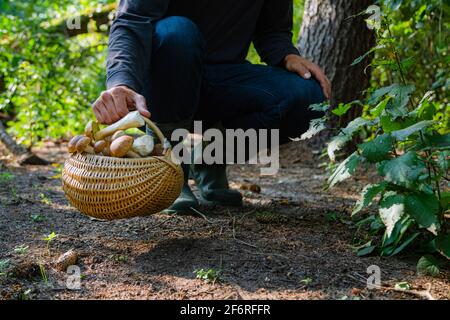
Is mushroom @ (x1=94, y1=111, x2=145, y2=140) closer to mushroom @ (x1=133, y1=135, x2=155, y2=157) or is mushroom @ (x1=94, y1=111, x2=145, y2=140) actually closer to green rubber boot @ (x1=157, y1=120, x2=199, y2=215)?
mushroom @ (x1=133, y1=135, x2=155, y2=157)

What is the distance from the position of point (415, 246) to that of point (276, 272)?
22.0 inches

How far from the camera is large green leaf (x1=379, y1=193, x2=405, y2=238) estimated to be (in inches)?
68.0

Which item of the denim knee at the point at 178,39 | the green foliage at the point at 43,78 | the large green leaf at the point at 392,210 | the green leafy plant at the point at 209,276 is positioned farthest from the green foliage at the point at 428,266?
the green foliage at the point at 43,78

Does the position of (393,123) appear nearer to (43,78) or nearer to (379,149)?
(379,149)

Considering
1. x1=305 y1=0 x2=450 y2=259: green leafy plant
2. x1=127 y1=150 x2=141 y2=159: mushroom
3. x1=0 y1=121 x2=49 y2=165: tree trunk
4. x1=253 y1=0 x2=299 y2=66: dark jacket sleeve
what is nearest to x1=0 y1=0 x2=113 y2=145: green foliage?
x1=0 y1=121 x2=49 y2=165: tree trunk

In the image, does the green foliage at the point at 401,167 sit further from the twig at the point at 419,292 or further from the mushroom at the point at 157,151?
the mushroom at the point at 157,151

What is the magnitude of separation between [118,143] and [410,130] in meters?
0.92

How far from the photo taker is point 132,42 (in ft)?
7.34

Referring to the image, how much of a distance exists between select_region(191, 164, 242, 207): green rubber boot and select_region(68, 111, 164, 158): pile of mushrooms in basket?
26.3 inches

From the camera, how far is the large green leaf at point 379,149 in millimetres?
1765

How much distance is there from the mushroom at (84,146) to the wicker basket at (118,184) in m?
0.03

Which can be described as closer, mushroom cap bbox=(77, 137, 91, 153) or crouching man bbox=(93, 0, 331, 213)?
mushroom cap bbox=(77, 137, 91, 153)

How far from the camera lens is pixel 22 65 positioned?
4371mm
